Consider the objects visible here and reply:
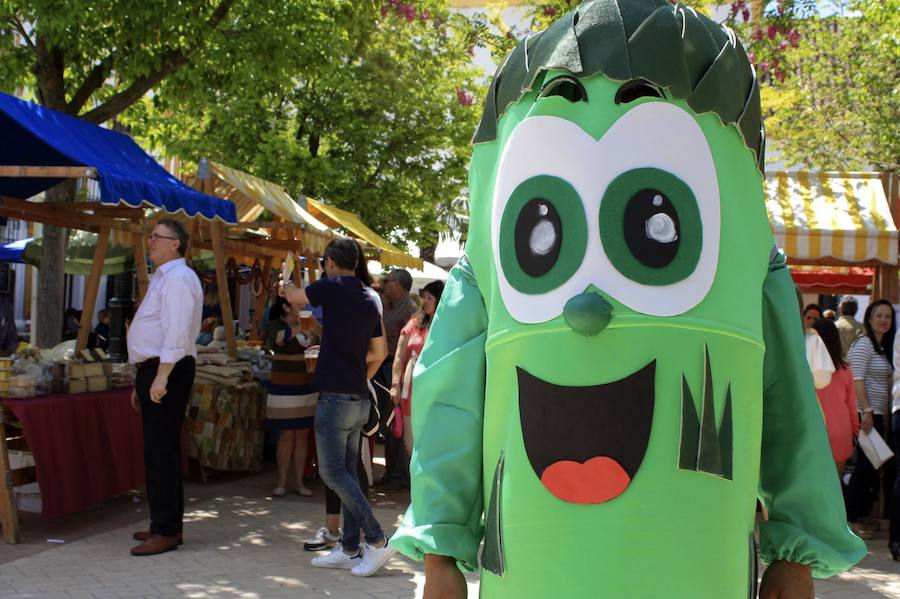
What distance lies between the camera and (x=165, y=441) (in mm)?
6453

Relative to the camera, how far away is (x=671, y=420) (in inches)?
71.9

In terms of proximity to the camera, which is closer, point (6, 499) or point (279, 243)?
point (6, 499)

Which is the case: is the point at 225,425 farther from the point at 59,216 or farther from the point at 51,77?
the point at 51,77

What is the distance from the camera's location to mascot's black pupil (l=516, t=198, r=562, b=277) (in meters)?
1.90

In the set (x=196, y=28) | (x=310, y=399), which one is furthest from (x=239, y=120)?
(x=310, y=399)

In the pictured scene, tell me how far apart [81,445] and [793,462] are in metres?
6.26

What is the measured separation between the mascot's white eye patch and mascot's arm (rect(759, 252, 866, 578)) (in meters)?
0.25

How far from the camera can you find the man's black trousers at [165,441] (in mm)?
6406

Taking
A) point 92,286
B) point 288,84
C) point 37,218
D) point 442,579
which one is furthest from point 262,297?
point 442,579

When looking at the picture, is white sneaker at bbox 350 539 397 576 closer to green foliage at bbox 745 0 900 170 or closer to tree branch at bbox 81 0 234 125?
tree branch at bbox 81 0 234 125

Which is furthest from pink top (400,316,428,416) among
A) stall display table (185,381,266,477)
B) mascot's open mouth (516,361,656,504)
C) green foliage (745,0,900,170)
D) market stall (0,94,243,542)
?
green foliage (745,0,900,170)

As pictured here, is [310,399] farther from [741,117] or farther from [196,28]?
[741,117]

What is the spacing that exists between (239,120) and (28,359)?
12.9 metres

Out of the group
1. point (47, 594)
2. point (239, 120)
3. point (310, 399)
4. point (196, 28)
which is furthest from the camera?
point (239, 120)
